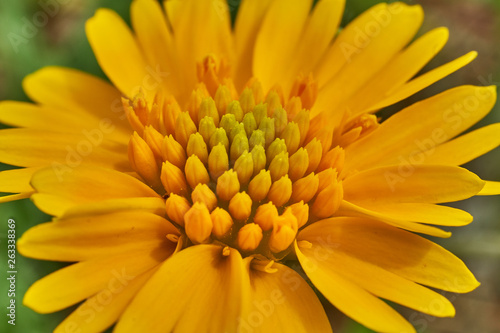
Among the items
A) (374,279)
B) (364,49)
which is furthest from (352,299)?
(364,49)

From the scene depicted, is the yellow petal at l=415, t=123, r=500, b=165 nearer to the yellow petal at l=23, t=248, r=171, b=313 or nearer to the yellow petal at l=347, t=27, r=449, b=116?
the yellow petal at l=347, t=27, r=449, b=116

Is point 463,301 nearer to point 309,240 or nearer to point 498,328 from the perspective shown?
point 498,328

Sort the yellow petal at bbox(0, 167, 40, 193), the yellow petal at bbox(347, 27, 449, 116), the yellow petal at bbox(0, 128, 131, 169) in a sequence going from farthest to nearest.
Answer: the yellow petal at bbox(347, 27, 449, 116), the yellow petal at bbox(0, 128, 131, 169), the yellow petal at bbox(0, 167, 40, 193)

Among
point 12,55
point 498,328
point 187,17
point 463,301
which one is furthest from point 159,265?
point 498,328

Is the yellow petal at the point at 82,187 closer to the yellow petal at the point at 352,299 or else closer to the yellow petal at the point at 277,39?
the yellow petal at the point at 352,299

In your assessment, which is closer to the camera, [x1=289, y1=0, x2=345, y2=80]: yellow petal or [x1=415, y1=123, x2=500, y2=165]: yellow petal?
[x1=415, y1=123, x2=500, y2=165]: yellow petal
